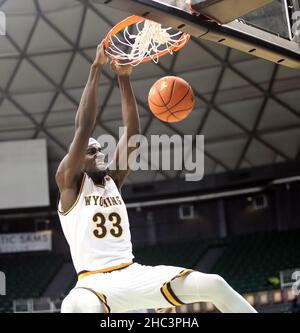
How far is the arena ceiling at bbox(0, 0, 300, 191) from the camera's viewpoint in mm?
16578

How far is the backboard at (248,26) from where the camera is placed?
4.78 meters

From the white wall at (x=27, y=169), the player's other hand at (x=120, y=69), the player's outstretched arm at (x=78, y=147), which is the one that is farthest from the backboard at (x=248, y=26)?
the white wall at (x=27, y=169)

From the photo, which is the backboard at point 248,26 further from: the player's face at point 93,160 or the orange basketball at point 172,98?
the player's face at point 93,160

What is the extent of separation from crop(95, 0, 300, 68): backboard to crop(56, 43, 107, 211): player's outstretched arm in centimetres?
57

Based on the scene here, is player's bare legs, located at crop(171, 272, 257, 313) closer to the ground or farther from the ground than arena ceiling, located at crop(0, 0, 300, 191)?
closer to the ground

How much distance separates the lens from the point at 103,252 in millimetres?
4391

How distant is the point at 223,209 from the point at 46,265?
573cm

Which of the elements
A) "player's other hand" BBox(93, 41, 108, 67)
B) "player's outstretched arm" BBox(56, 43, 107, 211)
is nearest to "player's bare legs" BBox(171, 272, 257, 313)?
"player's outstretched arm" BBox(56, 43, 107, 211)

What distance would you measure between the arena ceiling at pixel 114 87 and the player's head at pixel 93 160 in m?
12.0

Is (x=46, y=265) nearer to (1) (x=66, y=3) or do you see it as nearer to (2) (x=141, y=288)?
(1) (x=66, y=3)

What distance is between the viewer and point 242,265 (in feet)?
58.2

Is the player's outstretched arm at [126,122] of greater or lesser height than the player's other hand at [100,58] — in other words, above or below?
below

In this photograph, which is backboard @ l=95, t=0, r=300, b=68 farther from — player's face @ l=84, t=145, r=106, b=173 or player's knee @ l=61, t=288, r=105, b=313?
player's knee @ l=61, t=288, r=105, b=313
